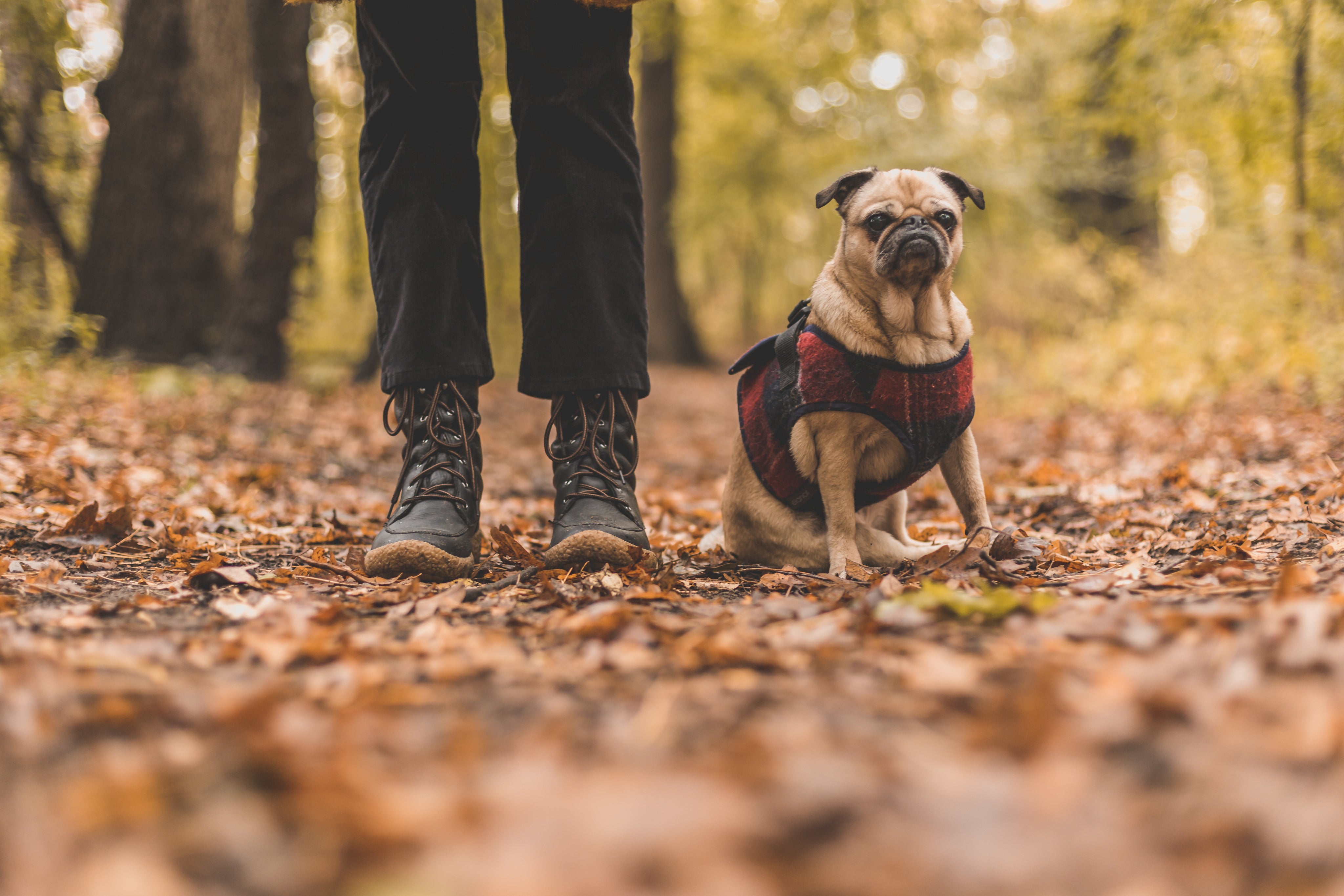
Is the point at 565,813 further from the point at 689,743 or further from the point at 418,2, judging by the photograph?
the point at 418,2

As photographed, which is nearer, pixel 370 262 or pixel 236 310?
pixel 370 262

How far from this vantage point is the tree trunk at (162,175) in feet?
23.9

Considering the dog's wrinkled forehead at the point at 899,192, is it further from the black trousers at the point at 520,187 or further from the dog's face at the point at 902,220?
the black trousers at the point at 520,187

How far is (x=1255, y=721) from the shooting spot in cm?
108

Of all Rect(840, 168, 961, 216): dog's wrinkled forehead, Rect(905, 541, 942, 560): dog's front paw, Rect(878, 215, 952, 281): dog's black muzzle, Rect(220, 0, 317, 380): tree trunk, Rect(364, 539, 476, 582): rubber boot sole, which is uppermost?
Rect(220, 0, 317, 380): tree trunk

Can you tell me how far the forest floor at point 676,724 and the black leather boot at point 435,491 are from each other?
0.08 m

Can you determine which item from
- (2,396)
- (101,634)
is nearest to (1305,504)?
(101,634)

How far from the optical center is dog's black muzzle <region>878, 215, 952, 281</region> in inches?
100

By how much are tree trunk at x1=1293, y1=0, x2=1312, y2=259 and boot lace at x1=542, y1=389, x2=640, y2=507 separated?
24.8 ft

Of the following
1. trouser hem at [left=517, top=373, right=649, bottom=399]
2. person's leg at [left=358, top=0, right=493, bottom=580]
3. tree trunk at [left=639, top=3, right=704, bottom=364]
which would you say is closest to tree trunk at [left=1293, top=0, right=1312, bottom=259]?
trouser hem at [left=517, top=373, right=649, bottom=399]

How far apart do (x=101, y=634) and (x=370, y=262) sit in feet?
4.35

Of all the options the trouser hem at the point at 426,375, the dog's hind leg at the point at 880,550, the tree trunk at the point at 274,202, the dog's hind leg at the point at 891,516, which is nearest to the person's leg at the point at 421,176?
the trouser hem at the point at 426,375

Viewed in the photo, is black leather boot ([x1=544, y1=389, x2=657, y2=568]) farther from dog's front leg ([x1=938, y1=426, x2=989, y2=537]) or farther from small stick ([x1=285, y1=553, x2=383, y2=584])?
dog's front leg ([x1=938, y1=426, x2=989, y2=537])

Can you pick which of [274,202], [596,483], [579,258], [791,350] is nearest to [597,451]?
[596,483]
